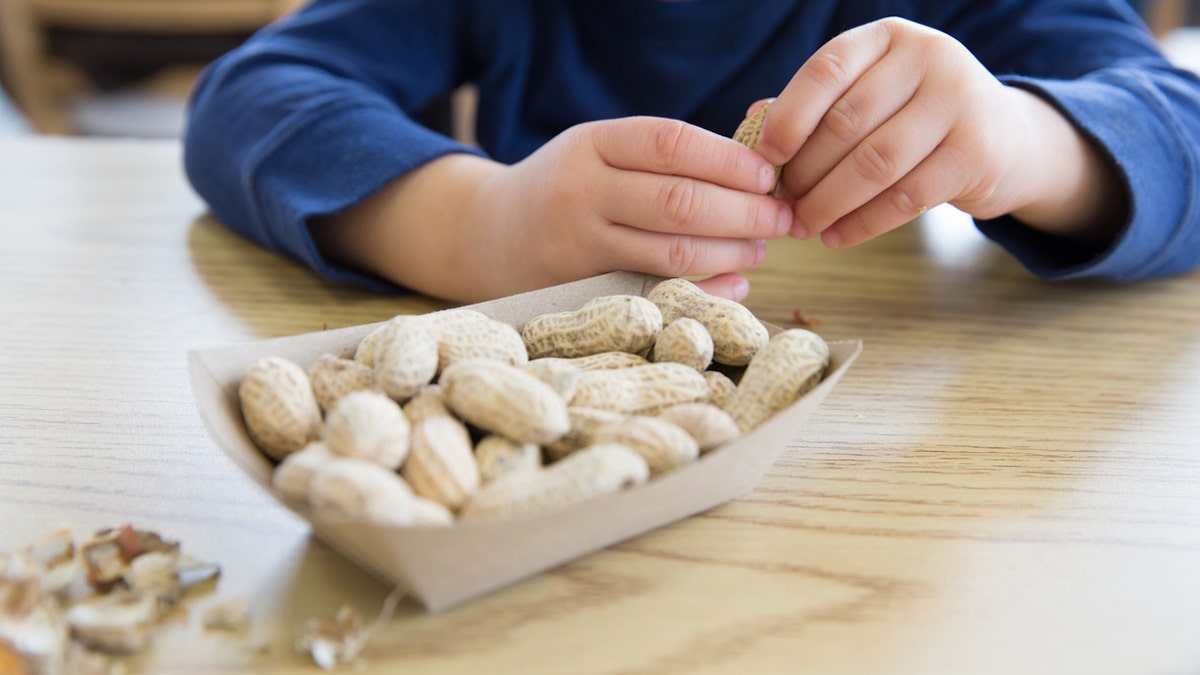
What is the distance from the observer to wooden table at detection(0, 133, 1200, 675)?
38 cm

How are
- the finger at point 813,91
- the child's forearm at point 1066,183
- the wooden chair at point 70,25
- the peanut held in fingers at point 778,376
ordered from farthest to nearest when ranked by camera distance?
the wooden chair at point 70,25 < the child's forearm at point 1066,183 < the finger at point 813,91 < the peanut held in fingers at point 778,376

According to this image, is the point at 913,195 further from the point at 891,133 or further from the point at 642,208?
the point at 642,208

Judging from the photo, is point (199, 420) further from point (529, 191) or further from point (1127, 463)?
point (1127, 463)

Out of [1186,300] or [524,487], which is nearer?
[524,487]

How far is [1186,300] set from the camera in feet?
2.65

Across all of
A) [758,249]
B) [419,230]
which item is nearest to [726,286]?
[758,249]

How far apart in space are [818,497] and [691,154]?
250 mm

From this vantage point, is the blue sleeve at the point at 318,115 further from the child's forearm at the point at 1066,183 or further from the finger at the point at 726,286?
the child's forearm at the point at 1066,183

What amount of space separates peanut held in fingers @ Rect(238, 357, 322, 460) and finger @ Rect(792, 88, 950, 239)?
38cm

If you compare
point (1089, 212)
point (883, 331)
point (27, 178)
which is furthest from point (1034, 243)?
point (27, 178)

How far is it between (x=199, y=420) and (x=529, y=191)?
285 mm

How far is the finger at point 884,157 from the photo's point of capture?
2.08ft

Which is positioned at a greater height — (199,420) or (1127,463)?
(1127,463)

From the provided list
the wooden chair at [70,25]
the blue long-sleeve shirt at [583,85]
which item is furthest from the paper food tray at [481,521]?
the wooden chair at [70,25]
